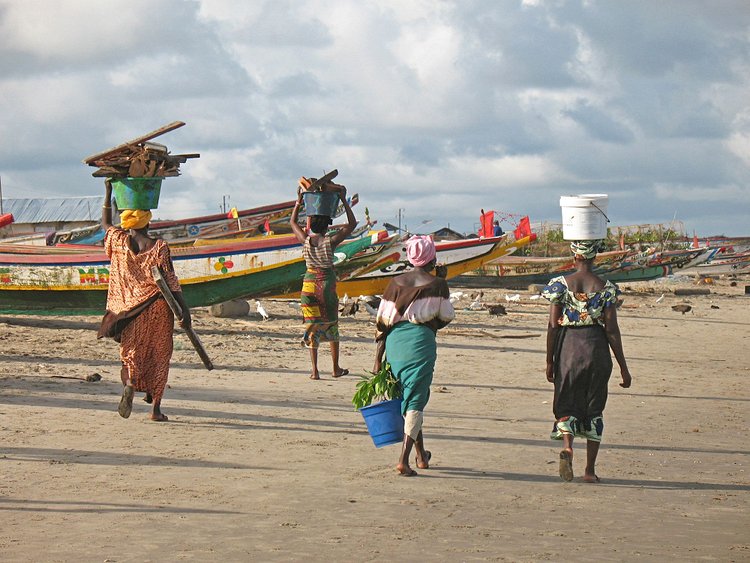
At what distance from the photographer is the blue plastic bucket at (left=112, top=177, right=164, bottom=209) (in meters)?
7.80

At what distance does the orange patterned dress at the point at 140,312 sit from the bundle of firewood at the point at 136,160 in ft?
1.48

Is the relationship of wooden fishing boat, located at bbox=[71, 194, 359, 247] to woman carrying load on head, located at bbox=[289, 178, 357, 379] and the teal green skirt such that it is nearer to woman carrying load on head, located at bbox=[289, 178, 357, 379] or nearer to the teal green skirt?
woman carrying load on head, located at bbox=[289, 178, 357, 379]

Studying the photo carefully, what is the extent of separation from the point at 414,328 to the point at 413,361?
0.20 metres

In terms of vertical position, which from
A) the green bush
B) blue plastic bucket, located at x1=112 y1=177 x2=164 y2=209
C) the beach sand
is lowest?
the beach sand

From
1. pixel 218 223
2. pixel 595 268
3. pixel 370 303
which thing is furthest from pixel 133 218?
pixel 595 268

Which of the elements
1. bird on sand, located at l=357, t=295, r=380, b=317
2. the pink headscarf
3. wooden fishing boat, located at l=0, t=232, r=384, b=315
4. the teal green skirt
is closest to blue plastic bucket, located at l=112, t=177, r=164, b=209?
the pink headscarf

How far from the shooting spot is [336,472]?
644 cm

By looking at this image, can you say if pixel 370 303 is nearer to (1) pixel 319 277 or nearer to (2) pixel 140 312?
(1) pixel 319 277

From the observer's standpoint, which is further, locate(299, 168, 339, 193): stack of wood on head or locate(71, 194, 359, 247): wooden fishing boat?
locate(71, 194, 359, 247): wooden fishing boat

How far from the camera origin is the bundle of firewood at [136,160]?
7836mm

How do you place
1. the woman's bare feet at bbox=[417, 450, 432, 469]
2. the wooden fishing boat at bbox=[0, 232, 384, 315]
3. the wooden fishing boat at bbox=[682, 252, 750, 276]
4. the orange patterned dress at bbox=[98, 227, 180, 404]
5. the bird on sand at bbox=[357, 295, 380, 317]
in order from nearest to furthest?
the woman's bare feet at bbox=[417, 450, 432, 469] < the orange patterned dress at bbox=[98, 227, 180, 404] < the wooden fishing boat at bbox=[0, 232, 384, 315] < the bird on sand at bbox=[357, 295, 380, 317] < the wooden fishing boat at bbox=[682, 252, 750, 276]

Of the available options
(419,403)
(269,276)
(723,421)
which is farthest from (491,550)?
(269,276)

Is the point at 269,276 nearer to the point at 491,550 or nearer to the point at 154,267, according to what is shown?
the point at 154,267

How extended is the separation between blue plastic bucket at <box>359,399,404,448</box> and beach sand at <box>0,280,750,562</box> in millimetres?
222
